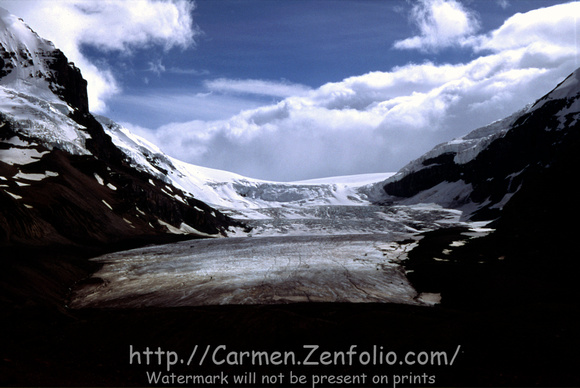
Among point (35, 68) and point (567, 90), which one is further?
point (567, 90)

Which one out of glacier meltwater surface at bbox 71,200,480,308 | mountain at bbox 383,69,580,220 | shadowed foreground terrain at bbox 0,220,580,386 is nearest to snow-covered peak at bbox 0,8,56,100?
glacier meltwater surface at bbox 71,200,480,308

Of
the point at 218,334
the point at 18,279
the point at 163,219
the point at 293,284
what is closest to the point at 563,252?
→ the point at 293,284

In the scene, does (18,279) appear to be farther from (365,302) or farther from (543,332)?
(543,332)

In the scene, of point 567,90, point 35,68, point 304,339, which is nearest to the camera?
point 304,339

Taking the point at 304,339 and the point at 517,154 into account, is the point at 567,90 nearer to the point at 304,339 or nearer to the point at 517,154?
the point at 517,154

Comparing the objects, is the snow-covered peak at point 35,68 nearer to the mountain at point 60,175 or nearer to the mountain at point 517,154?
the mountain at point 60,175

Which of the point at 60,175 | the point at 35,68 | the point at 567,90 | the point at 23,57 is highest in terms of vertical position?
the point at 23,57

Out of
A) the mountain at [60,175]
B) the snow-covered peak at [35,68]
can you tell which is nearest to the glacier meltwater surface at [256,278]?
the mountain at [60,175]

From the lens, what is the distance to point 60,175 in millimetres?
59750

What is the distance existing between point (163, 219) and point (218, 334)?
7565cm

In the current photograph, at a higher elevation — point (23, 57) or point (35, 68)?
point (23, 57)

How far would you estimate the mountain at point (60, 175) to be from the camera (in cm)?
4881

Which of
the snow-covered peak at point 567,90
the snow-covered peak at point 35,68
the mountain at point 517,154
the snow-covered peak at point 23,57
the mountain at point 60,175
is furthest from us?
the snow-covered peak at point 567,90

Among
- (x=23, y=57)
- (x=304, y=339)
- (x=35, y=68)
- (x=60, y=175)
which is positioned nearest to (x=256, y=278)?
(x=304, y=339)
